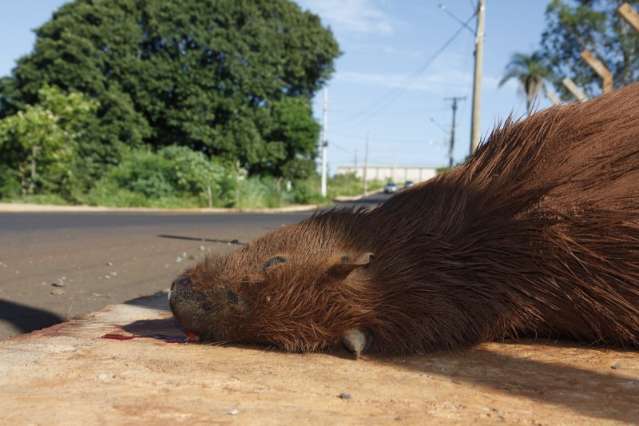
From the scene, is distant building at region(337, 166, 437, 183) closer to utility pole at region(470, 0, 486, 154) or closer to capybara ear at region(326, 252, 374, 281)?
utility pole at region(470, 0, 486, 154)

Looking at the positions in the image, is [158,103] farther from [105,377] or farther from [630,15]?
[105,377]

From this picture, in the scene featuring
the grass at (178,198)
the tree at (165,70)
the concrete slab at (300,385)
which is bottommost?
the concrete slab at (300,385)

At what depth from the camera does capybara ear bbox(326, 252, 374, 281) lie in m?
3.62

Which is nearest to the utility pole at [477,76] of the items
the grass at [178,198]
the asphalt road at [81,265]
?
the asphalt road at [81,265]

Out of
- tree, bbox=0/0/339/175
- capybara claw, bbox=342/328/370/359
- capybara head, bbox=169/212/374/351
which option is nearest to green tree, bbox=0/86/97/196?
tree, bbox=0/0/339/175

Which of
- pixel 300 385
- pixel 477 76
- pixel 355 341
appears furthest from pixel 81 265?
pixel 477 76

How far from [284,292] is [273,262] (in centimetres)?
18

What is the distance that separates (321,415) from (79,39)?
122 ft

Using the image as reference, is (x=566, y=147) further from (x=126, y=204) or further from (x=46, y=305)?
(x=126, y=204)

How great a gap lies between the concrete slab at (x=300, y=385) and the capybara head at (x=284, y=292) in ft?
0.43

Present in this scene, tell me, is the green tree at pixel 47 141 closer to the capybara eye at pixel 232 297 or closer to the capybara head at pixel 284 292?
the capybara head at pixel 284 292

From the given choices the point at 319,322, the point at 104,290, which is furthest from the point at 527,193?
the point at 104,290

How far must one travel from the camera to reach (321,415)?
2758 mm

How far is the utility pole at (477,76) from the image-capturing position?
49.0ft
